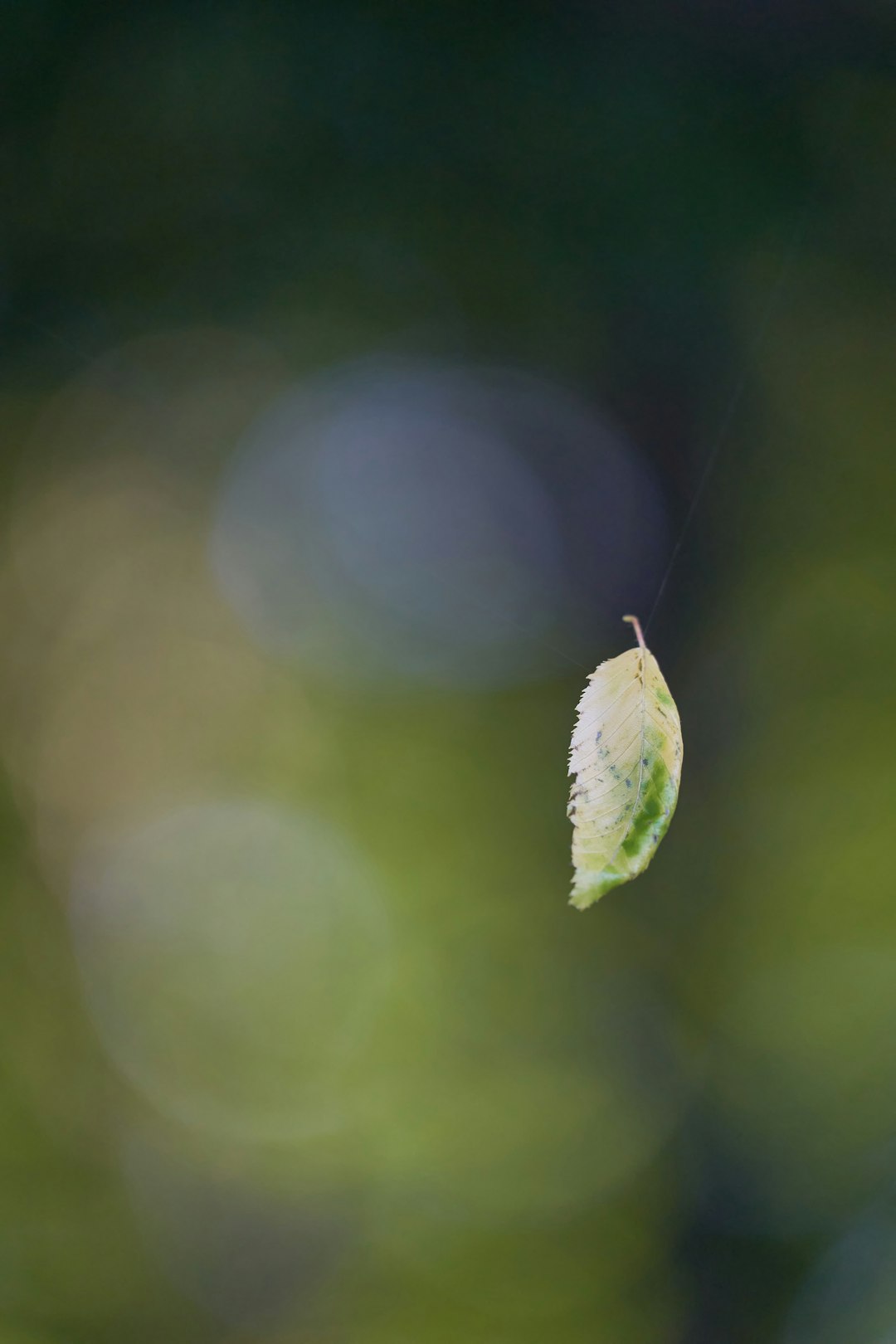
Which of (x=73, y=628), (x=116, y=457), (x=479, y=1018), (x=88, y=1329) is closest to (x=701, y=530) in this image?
(x=479, y=1018)

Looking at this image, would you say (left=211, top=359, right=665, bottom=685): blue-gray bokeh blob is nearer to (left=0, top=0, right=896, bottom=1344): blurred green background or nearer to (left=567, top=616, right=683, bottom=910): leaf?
(left=0, top=0, right=896, bottom=1344): blurred green background

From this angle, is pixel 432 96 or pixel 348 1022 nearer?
pixel 432 96

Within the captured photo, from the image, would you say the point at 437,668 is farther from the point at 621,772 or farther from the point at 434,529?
the point at 621,772

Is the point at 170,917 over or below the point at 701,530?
below

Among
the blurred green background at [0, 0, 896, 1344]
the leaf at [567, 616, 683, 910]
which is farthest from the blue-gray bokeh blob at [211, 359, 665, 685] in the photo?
the leaf at [567, 616, 683, 910]

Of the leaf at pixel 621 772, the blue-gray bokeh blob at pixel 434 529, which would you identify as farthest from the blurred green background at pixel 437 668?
the leaf at pixel 621 772

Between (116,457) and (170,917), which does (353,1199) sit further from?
(116,457)

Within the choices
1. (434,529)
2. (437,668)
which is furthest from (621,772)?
(434,529)
